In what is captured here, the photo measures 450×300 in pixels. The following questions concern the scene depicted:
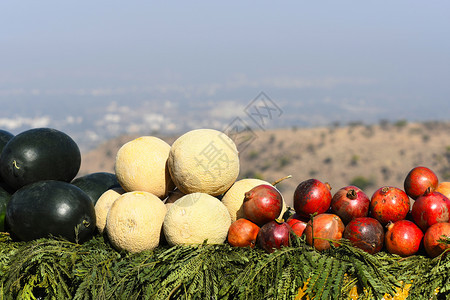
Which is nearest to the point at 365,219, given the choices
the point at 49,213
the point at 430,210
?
the point at 430,210

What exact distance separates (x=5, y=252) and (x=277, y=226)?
2425mm

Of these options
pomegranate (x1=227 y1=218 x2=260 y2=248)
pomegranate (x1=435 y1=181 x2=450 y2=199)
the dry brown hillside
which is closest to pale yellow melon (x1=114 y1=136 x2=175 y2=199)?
pomegranate (x1=227 y1=218 x2=260 y2=248)

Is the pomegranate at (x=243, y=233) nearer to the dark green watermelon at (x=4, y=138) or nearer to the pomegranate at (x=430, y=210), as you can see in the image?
the pomegranate at (x=430, y=210)

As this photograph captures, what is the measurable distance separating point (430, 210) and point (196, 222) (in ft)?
6.36

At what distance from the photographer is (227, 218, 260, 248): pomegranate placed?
380 centimetres

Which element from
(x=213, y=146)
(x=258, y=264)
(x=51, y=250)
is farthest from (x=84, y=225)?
(x=258, y=264)

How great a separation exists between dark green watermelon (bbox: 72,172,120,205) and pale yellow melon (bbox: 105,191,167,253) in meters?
0.90

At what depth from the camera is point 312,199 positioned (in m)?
3.89

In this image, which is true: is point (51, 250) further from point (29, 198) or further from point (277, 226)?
point (277, 226)

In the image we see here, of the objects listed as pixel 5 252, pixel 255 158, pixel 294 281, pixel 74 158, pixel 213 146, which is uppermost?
pixel 213 146

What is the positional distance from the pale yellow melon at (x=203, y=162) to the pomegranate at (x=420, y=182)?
5.31ft

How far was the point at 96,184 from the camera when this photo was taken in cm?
495

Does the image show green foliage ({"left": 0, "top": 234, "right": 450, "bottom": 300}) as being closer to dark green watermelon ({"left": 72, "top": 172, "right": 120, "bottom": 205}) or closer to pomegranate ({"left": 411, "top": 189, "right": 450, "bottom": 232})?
pomegranate ({"left": 411, "top": 189, "right": 450, "bottom": 232})

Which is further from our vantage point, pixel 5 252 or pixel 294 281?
pixel 5 252
